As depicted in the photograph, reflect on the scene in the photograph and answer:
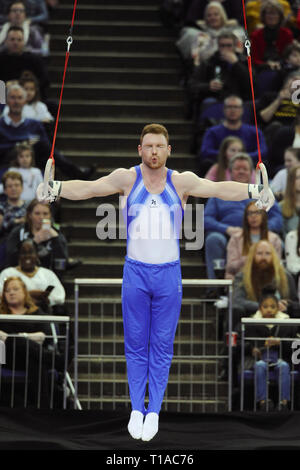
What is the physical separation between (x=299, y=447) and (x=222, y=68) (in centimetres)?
544

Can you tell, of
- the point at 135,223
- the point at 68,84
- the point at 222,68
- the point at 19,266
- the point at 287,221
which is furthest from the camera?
the point at 68,84

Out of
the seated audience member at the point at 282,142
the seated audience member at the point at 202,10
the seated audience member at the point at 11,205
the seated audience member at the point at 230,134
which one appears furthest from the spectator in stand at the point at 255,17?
the seated audience member at the point at 11,205

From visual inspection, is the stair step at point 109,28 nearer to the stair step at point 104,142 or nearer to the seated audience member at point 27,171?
the stair step at point 104,142

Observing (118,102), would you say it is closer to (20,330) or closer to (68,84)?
(68,84)

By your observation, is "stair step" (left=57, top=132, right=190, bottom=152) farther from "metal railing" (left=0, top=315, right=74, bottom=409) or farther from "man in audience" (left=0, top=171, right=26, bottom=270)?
"metal railing" (left=0, top=315, right=74, bottom=409)

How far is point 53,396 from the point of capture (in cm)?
816

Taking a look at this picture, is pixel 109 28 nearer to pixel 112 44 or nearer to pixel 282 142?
pixel 112 44

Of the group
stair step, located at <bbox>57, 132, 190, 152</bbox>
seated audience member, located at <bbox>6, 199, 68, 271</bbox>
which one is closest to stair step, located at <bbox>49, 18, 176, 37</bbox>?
stair step, located at <bbox>57, 132, 190, 152</bbox>

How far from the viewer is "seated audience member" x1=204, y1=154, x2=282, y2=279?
917 cm

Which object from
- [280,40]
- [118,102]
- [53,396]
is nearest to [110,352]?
[53,396]

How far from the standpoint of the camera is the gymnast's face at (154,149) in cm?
620

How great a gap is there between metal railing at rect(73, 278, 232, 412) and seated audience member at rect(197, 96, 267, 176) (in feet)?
5.51

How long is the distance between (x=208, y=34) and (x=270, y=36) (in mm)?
700

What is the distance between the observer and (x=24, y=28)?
11.5m
